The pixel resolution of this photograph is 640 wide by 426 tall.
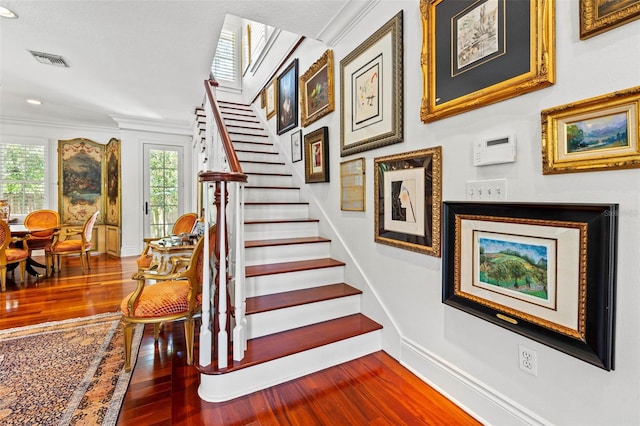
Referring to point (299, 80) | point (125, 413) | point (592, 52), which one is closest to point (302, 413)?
point (125, 413)

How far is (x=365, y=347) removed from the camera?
212 cm

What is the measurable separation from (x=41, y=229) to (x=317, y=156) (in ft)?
14.3

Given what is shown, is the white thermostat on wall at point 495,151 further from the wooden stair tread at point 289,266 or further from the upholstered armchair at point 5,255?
the upholstered armchair at point 5,255

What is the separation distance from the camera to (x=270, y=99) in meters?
4.52

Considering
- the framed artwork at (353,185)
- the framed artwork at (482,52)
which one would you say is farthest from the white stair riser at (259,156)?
the framed artwork at (482,52)

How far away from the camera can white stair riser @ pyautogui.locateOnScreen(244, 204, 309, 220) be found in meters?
3.15

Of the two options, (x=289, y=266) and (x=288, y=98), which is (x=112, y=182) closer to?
(x=288, y=98)

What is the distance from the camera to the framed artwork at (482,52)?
123cm

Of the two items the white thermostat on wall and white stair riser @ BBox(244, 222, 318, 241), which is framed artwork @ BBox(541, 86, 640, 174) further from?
white stair riser @ BBox(244, 222, 318, 241)

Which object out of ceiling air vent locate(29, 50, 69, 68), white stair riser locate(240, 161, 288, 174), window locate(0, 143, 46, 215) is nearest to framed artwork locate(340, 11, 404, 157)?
white stair riser locate(240, 161, 288, 174)

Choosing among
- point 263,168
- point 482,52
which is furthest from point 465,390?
point 263,168

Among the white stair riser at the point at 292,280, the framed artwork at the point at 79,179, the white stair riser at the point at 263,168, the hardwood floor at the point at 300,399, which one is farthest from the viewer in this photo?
the framed artwork at the point at 79,179

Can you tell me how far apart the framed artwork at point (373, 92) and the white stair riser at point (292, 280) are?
3.43 feet

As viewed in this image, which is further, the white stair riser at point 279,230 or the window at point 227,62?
the window at point 227,62
